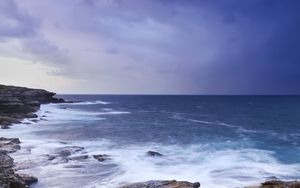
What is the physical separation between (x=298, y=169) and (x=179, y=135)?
1096 inches

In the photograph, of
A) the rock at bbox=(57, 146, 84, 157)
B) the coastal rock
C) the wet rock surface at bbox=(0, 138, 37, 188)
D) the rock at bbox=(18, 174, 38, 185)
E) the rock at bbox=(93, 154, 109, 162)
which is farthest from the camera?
the rock at bbox=(57, 146, 84, 157)

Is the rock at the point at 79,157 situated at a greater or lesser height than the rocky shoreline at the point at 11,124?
lesser

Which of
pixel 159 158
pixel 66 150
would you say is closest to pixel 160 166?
pixel 159 158

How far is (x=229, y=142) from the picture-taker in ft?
175

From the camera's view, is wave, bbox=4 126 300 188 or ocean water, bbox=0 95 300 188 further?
ocean water, bbox=0 95 300 188

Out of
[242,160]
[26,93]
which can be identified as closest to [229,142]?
[242,160]

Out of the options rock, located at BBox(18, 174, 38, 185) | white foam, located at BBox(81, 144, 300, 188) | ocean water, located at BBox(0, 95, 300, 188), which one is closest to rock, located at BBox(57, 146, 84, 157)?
ocean water, located at BBox(0, 95, 300, 188)

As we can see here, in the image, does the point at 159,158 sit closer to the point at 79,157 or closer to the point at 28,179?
the point at 79,157

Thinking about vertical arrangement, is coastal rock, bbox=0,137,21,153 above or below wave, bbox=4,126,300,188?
above

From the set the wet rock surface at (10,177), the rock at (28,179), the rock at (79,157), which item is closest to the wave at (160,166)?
the rock at (28,179)

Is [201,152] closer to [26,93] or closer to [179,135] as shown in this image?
[179,135]

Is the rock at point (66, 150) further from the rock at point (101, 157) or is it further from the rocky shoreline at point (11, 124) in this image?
the rocky shoreline at point (11, 124)

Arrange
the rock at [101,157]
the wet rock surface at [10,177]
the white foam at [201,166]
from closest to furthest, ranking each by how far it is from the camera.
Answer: the wet rock surface at [10,177], the white foam at [201,166], the rock at [101,157]

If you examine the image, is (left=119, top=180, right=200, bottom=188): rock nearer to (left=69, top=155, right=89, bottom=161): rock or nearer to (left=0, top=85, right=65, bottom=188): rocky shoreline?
(left=0, top=85, right=65, bottom=188): rocky shoreline
